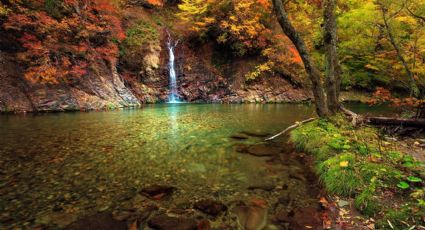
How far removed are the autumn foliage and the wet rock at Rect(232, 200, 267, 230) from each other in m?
15.3

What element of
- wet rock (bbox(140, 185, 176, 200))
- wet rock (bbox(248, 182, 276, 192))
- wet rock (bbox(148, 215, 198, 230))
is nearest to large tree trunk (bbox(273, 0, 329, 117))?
wet rock (bbox(248, 182, 276, 192))

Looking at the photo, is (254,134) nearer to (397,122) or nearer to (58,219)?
(397,122)

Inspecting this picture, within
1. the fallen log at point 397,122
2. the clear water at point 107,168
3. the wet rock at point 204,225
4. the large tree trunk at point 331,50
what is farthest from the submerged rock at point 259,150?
the fallen log at point 397,122

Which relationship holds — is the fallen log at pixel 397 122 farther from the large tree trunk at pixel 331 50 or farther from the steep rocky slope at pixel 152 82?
the steep rocky slope at pixel 152 82

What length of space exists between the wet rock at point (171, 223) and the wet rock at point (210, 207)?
329 mm

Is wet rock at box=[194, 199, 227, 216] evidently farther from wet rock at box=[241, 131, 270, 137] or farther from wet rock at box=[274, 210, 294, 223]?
wet rock at box=[241, 131, 270, 137]

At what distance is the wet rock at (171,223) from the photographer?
3.35 meters

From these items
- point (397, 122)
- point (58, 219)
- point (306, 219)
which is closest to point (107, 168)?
point (58, 219)

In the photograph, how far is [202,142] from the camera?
7.86 m

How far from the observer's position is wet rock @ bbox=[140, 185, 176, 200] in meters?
4.26

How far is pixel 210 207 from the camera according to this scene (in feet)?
12.7

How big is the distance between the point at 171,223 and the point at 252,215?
3.57ft

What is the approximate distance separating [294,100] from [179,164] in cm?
2211

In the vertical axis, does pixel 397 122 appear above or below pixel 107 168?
above
